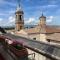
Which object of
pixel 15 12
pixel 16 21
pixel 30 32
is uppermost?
pixel 15 12

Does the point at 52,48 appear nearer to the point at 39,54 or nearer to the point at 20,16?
the point at 39,54

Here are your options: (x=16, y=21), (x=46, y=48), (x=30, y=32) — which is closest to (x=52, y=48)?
(x=46, y=48)

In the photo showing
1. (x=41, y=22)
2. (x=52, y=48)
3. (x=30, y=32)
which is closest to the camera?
(x=52, y=48)

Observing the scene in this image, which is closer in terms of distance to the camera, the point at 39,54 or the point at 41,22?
the point at 39,54

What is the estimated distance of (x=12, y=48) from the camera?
2.94 meters

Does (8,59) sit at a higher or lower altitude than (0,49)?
lower

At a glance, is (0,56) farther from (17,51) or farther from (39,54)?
(39,54)

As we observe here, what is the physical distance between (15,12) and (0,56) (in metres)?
30.1

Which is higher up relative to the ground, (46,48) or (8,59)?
(46,48)

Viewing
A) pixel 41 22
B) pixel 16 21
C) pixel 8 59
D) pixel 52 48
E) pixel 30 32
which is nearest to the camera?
pixel 52 48

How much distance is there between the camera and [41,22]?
3419 cm

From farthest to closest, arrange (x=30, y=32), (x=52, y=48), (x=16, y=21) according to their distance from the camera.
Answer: (x=16, y=21)
(x=30, y=32)
(x=52, y=48)

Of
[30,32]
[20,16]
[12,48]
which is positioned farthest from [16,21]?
[12,48]

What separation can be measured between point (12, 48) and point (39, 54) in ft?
1.96
